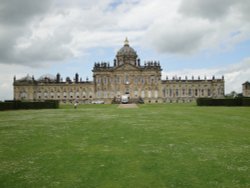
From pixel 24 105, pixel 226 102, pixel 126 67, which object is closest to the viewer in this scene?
pixel 24 105

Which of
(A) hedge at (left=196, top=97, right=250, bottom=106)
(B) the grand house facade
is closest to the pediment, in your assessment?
(B) the grand house facade

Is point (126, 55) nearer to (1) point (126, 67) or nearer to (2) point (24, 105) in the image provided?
(1) point (126, 67)

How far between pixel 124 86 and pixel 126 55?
10.6 m

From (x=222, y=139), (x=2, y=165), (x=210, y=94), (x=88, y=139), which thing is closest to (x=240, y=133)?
(x=222, y=139)

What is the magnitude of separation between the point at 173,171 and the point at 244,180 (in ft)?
7.19

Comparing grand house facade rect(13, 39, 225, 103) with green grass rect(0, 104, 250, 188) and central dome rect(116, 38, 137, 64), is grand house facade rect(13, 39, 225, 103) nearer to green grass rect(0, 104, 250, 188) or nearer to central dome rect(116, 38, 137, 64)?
central dome rect(116, 38, 137, 64)

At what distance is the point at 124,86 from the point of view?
10194 cm

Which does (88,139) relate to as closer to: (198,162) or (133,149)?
(133,149)

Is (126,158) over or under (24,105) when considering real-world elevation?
under

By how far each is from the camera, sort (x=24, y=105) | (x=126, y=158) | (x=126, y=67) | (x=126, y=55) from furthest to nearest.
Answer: (x=126, y=55) < (x=126, y=67) < (x=24, y=105) < (x=126, y=158)

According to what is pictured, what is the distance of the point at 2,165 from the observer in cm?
1145

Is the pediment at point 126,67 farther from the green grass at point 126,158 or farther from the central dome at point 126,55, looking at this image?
the green grass at point 126,158

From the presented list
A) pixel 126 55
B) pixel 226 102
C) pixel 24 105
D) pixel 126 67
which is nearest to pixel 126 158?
pixel 24 105

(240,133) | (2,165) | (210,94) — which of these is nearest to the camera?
(2,165)
